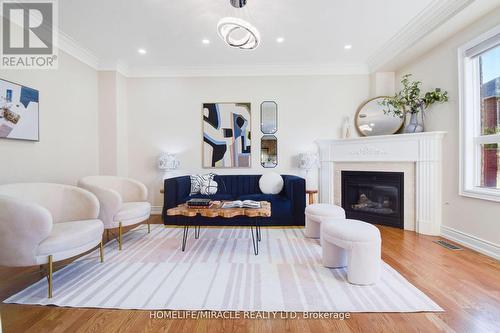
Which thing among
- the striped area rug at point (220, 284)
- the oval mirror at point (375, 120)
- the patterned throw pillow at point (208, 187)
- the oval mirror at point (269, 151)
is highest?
the oval mirror at point (375, 120)

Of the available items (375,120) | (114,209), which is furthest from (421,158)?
(114,209)

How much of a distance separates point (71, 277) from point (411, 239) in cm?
395

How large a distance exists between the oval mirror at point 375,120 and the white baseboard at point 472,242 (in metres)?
1.76

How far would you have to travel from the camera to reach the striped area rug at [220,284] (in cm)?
163

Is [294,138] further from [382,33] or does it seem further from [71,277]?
[71,277]

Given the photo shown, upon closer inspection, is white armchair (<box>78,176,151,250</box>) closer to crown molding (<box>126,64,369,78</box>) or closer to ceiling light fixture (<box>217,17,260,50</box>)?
ceiling light fixture (<box>217,17,260,50</box>)

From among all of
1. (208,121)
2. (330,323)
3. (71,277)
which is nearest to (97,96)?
(208,121)

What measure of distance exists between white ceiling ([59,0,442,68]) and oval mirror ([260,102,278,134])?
79 centimetres

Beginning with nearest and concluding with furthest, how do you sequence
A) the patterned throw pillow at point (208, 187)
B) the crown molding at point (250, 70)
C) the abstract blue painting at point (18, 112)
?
the abstract blue painting at point (18, 112) < the patterned throw pillow at point (208, 187) < the crown molding at point (250, 70)

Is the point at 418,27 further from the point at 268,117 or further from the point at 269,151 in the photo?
the point at 269,151

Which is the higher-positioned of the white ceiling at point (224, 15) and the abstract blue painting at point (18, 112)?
the white ceiling at point (224, 15)

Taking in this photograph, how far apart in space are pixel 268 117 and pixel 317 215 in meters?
2.27

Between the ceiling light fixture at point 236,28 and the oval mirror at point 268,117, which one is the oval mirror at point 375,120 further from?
the ceiling light fixture at point 236,28

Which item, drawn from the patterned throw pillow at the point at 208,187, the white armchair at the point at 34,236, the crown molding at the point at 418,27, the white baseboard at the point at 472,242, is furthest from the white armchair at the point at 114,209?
the crown molding at the point at 418,27
